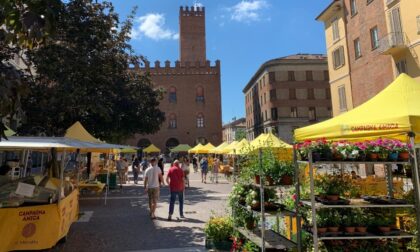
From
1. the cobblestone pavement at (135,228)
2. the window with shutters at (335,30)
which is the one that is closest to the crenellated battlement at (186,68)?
the window with shutters at (335,30)

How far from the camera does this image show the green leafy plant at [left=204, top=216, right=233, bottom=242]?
22.5 ft

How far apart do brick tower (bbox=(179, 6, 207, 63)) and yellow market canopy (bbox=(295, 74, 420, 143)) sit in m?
62.3

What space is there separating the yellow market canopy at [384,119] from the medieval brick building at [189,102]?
→ 5555 centimetres

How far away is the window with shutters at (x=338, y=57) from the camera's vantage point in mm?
28422

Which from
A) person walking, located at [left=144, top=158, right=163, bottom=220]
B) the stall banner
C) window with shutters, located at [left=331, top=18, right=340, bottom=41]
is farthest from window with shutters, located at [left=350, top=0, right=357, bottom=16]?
the stall banner

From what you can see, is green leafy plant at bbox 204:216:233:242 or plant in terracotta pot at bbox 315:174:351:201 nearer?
plant in terracotta pot at bbox 315:174:351:201

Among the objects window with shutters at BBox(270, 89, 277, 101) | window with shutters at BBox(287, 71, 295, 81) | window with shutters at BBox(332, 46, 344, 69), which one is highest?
window with shutters at BBox(287, 71, 295, 81)

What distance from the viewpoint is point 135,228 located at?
363 inches

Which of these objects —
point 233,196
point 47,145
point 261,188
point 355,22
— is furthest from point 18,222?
point 355,22

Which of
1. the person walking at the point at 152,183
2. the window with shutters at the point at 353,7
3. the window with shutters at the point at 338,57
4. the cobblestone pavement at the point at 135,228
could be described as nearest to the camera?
the cobblestone pavement at the point at 135,228

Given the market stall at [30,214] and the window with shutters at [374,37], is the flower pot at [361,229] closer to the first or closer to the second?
the market stall at [30,214]

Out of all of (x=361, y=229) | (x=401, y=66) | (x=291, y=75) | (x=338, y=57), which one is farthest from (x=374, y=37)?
(x=291, y=75)

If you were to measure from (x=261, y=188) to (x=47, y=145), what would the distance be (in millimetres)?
3963

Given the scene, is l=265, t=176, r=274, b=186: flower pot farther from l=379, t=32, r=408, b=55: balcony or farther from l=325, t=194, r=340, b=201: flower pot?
l=379, t=32, r=408, b=55: balcony
